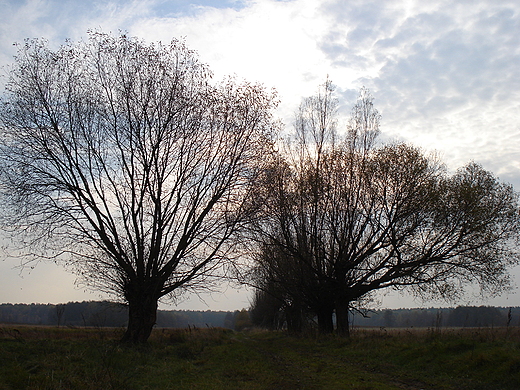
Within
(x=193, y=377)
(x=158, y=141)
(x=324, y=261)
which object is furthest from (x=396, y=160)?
(x=193, y=377)

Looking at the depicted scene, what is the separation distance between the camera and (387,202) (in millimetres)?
19984

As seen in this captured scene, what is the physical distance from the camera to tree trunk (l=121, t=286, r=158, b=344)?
15.6m

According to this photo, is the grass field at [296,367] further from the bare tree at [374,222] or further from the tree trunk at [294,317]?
the tree trunk at [294,317]

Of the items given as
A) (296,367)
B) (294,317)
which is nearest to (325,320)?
(294,317)

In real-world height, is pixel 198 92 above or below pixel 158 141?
above

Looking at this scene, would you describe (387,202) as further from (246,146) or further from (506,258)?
(246,146)

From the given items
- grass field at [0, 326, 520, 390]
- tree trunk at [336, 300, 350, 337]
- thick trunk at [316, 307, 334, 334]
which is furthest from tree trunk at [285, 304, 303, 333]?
grass field at [0, 326, 520, 390]

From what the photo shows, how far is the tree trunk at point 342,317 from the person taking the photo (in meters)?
21.1

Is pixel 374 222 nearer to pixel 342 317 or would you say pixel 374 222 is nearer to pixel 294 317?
pixel 342 317

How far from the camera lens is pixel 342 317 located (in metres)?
21.4

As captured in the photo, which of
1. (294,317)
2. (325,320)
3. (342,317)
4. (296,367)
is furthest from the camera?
(294,317)

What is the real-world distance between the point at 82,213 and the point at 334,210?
13.0 meters

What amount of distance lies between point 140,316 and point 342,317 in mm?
11153

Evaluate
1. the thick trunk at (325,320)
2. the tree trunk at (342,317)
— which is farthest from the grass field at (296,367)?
the thick trunk at (325,320)
